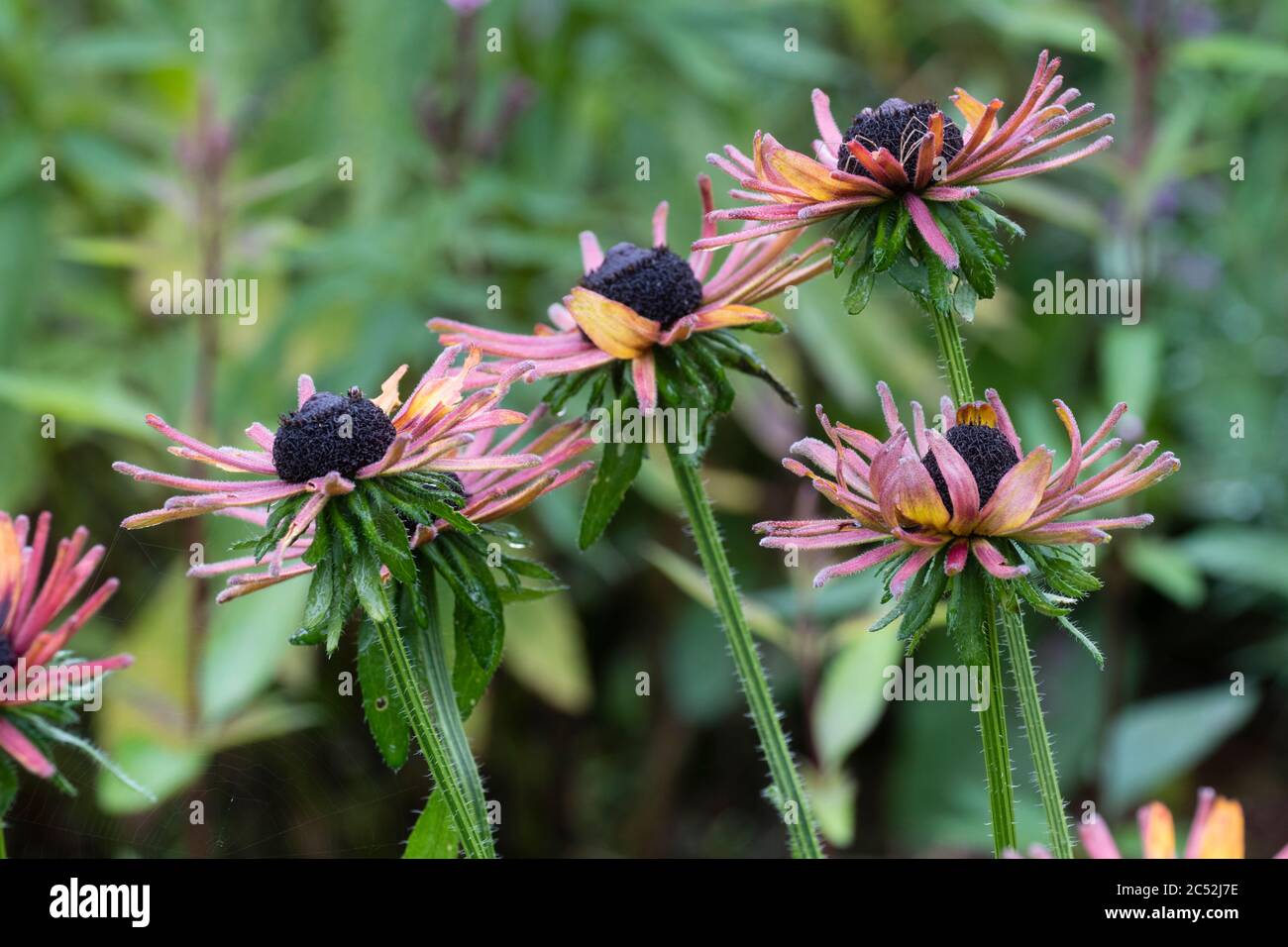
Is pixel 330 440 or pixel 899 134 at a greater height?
pixel 899 134

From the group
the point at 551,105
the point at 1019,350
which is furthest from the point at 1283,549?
the point at 551,105

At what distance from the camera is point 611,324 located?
609mm

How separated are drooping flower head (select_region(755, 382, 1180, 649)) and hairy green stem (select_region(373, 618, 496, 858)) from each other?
0.14 meters

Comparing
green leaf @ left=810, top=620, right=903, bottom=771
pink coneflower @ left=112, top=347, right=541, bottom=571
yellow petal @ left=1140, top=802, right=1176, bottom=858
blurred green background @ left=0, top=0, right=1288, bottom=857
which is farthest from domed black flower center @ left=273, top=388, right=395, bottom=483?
blurred green background @ left=0, top=0, right=1288, bottom=857

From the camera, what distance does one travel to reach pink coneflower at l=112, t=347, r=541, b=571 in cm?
53

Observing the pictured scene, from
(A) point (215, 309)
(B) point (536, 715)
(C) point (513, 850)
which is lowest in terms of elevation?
(C) point (513, 850)

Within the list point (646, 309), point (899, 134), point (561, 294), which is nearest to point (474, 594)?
point (646, 309)

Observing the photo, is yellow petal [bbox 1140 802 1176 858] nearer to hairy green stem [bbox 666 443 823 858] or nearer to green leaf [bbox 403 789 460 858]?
hairy green stem [bbox 666 443 823 858]

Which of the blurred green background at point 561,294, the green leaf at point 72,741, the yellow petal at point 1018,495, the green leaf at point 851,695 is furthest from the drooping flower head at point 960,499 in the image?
the blurred green background at point 561,294

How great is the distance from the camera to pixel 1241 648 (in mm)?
2211

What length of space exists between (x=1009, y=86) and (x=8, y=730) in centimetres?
220

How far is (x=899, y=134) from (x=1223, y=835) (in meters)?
0.31

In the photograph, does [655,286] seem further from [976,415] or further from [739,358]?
[976,415]
